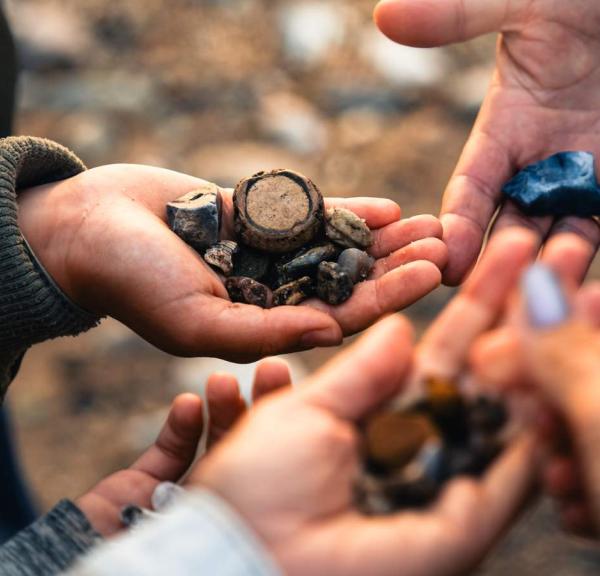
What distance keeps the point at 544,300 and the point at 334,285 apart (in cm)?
77

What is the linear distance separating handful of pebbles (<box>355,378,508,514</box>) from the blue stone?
3.20 feet

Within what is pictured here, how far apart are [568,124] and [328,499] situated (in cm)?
155

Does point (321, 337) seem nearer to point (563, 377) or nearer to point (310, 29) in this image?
point (563, 377)

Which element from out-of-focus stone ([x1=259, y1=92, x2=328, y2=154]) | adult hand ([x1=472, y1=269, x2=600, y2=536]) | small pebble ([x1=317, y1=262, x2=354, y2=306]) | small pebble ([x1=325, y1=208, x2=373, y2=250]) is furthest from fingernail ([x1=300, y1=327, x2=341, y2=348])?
out-of-focus stone ([x1=259, y1=92, x2=328, y2=154])

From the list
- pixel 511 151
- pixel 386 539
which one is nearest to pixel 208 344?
pixel 386 539

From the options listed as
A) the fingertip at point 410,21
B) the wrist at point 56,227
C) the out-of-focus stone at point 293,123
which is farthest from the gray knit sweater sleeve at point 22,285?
the out-of-focus stone at point 293,123

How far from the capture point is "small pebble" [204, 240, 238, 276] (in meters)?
1.88

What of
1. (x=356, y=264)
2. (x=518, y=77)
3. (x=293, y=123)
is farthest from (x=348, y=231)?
(x=293, y=123)

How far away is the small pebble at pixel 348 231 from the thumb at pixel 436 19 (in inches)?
22.1

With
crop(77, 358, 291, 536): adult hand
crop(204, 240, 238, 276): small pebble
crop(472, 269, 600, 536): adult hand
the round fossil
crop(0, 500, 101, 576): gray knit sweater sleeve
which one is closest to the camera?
crop(472, 269, 600, 536): adult hand

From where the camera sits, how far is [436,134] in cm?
378

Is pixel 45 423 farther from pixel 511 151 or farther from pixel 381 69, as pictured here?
pixel 381 69

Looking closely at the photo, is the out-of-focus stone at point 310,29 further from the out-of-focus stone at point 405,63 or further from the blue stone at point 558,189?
the blue stone at point 558,189

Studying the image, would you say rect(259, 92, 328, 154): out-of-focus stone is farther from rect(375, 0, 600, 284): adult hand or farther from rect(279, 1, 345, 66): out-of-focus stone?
rect(375, 0, 600, 284): adult hand
